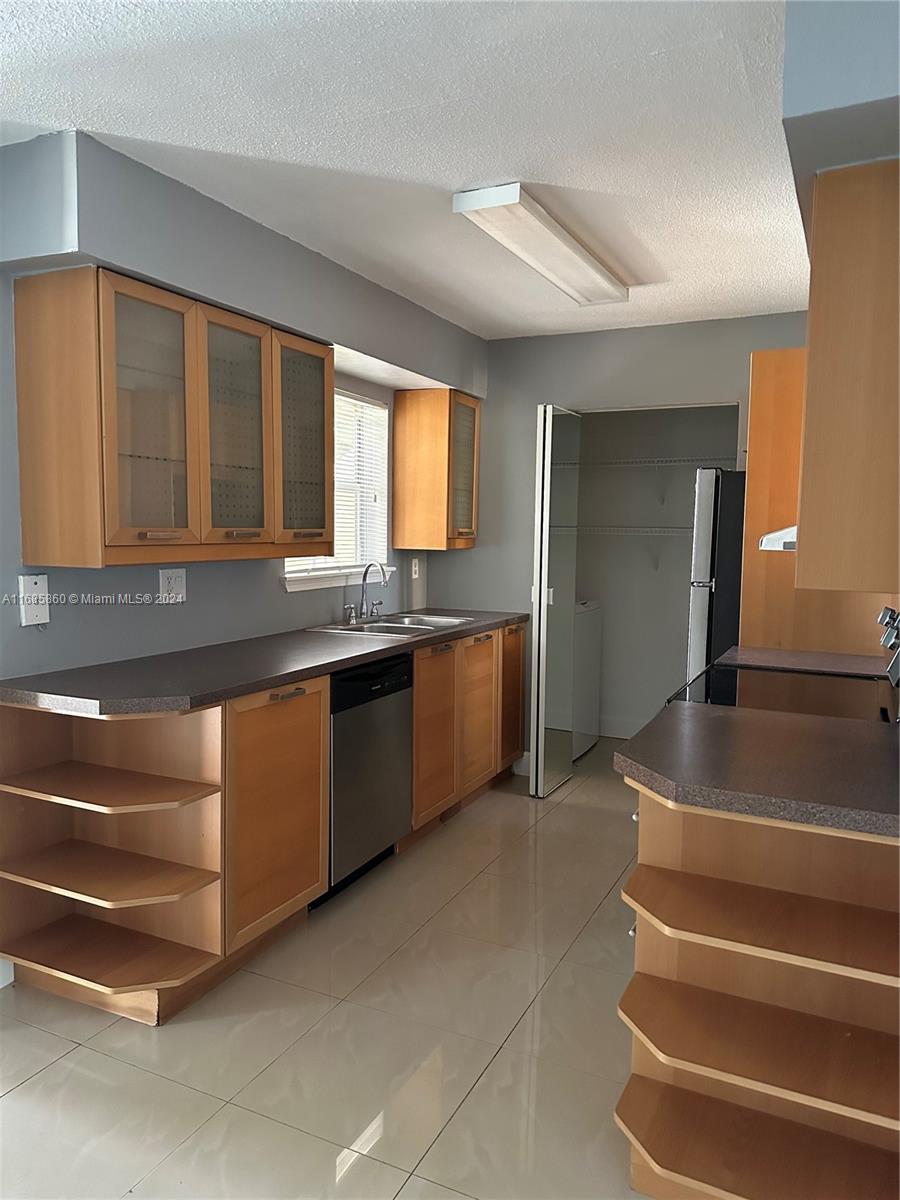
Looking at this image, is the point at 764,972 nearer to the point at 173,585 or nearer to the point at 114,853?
the point at 114,853

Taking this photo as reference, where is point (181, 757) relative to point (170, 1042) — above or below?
above

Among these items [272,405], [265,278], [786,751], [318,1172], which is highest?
[265,278]

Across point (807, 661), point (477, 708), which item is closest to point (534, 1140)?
point (807, 661)

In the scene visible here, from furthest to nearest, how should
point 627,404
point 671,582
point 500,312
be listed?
point 671,582
point 627,404
point 500,312

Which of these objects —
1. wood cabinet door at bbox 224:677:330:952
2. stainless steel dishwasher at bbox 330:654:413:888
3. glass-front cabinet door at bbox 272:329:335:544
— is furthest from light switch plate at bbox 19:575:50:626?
stainless steel dishwasher at bbox 330:654:413:888

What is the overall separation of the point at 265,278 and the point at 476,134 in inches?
41.4

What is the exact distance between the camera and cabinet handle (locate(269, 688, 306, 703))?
2.77 metres

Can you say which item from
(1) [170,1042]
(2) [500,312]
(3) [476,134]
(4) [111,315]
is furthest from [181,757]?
(2) [500,312]

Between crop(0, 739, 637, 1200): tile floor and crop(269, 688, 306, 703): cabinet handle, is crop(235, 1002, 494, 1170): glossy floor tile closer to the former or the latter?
crop(0, 739, 637, 1200): tile floor

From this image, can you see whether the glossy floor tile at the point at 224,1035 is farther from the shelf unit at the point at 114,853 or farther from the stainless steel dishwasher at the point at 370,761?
the stainless steel dishwasher at the point at 370,761

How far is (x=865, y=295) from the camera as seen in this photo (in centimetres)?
177

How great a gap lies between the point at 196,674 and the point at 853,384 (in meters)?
2.02

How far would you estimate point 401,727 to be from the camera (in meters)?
3.62

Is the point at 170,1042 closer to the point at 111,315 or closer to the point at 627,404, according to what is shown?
the point at 111,315
